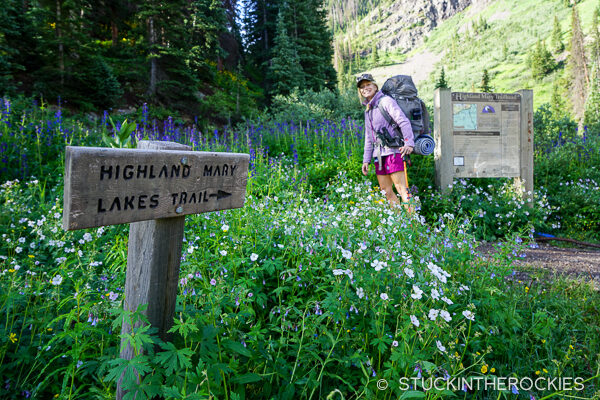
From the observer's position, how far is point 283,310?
1.94 m

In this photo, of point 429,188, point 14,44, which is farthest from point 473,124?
point 14,44

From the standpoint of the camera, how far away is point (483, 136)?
247 inches

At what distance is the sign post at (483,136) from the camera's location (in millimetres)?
6098

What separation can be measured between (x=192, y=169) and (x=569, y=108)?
2059 inches

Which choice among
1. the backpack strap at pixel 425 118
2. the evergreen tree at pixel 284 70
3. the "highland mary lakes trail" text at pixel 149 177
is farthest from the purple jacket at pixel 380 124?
the evergreen tree at pixel 284 70

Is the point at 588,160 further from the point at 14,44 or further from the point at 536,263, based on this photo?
the point at 14,44

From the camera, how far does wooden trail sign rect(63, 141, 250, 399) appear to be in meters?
1.16

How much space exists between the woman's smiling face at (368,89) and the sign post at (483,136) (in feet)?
6.53

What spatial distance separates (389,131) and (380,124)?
18cm

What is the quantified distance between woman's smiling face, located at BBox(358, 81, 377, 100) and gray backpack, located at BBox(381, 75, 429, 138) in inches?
24.1

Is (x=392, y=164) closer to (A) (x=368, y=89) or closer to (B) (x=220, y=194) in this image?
(A) (x=368, y=89)

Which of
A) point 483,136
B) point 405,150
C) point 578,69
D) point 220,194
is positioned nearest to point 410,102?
point 405,150

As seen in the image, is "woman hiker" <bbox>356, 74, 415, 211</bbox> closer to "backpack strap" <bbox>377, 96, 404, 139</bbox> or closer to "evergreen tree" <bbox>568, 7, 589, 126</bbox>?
"backpack strap" <bbox>377, 96, 404, 139</bbox>

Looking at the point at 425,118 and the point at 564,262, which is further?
the point at 425,118
